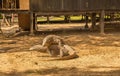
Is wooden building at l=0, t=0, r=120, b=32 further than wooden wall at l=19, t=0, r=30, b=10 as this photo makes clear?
No

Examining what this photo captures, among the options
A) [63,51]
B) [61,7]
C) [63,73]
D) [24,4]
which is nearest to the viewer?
[63,73]

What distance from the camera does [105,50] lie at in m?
14.4

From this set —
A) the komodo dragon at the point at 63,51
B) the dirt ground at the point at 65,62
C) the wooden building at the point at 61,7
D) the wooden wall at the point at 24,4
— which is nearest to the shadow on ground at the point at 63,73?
the dirt ground at the point at 65,62

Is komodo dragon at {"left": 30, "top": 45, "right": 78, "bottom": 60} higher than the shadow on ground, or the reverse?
komodo dragon at {"left": 30, "top": 45, "right": 78, "bottom": 60}

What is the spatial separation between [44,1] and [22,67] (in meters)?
9.26

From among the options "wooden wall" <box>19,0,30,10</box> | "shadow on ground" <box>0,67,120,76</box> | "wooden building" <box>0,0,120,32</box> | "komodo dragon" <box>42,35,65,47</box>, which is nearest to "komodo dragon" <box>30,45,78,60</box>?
"komodo dragon" <box>42,35,65,47</box>

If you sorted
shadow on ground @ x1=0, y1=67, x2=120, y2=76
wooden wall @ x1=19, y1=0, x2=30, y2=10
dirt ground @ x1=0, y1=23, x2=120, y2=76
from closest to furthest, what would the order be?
shadow on ground @ x1=0, y1=67, x2=120, y2=76 → dirt ground @ x1=0, y1=23, x2=120, y2=76 → wooden wall @ x1=19, y1=0, x2=30, y2=10

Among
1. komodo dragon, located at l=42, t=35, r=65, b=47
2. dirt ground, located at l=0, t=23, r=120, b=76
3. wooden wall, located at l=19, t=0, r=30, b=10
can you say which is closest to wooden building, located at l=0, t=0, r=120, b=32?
wooden wall, located at l=19, t=0, r=30, b=10

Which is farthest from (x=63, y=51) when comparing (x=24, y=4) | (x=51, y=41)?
(x=24, y=4)

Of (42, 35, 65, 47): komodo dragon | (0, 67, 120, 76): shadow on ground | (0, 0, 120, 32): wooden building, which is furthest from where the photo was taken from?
(0, 0, 120, 32): wooden building

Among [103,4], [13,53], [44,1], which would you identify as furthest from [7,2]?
[13,53]

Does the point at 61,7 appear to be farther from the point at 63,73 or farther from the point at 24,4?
the point at 63,73

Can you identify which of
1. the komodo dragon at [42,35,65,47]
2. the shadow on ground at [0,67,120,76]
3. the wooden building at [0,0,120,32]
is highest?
the wooden building at [0,0,120,32]

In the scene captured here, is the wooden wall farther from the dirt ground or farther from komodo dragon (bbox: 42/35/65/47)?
komodo dragon (bbox: 42/35/65/47)
